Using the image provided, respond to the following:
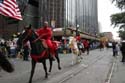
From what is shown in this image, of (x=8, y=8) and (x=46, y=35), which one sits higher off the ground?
(x=8, y=8)

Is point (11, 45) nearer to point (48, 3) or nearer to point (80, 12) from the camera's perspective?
point (48, 3)

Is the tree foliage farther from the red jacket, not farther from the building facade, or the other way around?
the red jacket

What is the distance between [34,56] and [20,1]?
28.3m

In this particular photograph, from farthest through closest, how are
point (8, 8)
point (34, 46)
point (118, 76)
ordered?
point (8, 8)
point (118, 76)
point (34, 46)

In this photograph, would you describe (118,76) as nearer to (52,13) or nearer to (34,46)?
(34,46)

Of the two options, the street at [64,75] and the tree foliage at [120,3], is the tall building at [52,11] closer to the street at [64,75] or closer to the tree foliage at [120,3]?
the tree foliage at [120,3]

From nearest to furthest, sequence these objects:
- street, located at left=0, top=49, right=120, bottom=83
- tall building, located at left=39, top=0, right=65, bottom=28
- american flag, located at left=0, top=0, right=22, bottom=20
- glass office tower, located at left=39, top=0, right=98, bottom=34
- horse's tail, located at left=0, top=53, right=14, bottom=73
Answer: horse's tail, located at left=0, top=53, right=14, bottom=73 < street, located at left=0, top=49, right=120, bottom=83 < american flag, located at left=0, top=0, right=22, bottom=20 < tall building, located at left=39, top=0, right=65, bottom=28 < glass office tower, located at left=39, top=0, right=98, bottom=34

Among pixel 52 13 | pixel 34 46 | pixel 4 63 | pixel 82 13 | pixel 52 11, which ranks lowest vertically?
pixel 34 46

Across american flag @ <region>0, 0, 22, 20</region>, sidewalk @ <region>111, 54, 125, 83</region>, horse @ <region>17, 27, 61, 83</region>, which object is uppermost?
american flag @ <region>0, 0, 22, 20</region>

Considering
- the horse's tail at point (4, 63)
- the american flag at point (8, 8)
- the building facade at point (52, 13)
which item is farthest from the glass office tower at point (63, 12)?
the horse's tail at point (4, 63)

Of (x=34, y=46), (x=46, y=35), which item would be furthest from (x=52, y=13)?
(x=34, y=46)

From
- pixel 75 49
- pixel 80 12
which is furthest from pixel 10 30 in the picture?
pixel 80 12

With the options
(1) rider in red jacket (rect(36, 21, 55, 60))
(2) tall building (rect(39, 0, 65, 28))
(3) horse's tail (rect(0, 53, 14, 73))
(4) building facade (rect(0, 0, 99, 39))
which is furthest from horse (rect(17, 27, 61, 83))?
(2) tall building (rect(39, 0, 65, 28))

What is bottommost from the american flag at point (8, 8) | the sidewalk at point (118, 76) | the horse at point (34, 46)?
the sidewalk at point (118, 76)
